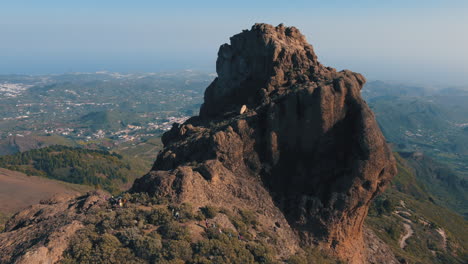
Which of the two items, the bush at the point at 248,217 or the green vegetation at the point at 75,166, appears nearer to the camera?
the bush at the point at 248,217

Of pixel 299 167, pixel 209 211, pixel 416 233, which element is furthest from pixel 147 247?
pixel 416 233

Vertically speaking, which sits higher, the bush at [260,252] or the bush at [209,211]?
the bush at [209,211]

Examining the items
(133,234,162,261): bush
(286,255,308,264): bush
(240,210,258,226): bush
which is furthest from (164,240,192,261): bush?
(286,255,308,264): bush

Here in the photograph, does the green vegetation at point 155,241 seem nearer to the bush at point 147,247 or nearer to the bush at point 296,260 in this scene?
the bush at point 147,247

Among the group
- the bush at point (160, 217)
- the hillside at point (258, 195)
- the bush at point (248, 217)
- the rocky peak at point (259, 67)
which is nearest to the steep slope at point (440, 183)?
the hillside at point (258, 195)

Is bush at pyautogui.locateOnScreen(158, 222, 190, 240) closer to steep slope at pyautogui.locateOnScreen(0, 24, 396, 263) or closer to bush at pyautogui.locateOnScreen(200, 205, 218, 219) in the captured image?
steep slope at pyautogui.locateOnScreen(0, 24, 396, 263)

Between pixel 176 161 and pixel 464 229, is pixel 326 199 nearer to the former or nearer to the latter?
pixel 176 161
